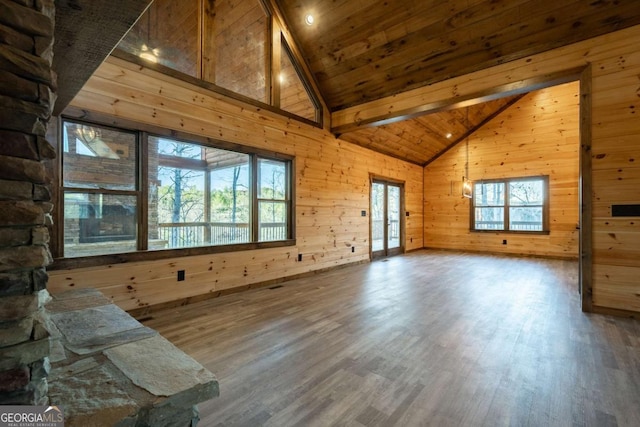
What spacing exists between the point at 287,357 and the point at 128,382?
1209mm

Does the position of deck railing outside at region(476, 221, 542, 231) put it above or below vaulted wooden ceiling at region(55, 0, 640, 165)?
below

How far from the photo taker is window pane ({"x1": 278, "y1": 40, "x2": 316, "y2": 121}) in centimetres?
493

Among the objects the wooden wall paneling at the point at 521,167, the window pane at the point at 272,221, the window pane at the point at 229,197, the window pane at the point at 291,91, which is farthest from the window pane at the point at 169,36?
the wooden wall paneling at the point at 521,167

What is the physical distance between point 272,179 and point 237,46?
2012 mm

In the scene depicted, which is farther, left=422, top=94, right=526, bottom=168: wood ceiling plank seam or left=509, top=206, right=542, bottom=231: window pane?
left=422, top=94, right=526, bottom=168: wood ceiling plank seam

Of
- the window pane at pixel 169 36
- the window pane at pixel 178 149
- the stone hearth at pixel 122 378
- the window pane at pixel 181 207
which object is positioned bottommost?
the stone hearth at pixel 122 378

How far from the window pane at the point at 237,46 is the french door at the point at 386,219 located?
378 centimetres

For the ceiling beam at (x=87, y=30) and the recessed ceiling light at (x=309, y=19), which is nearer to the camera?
the ceiling beam at (x=87, y=30)

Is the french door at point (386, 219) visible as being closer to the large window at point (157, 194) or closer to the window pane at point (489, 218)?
the window pane at point (489, 218)

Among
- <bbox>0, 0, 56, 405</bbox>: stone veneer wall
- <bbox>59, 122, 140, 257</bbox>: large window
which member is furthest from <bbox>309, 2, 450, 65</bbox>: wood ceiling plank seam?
<bbox>0, 0, 56, 405</bbox>: stone veneer wall

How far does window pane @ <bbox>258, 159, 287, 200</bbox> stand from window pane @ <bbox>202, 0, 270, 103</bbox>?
1024 millimetres

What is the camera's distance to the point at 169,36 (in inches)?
140

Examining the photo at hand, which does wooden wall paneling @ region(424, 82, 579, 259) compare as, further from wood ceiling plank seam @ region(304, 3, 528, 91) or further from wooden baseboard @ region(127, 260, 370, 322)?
wooden baseboard @ region(127, 260, 370, 322)

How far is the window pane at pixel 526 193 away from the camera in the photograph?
7.35 meters
